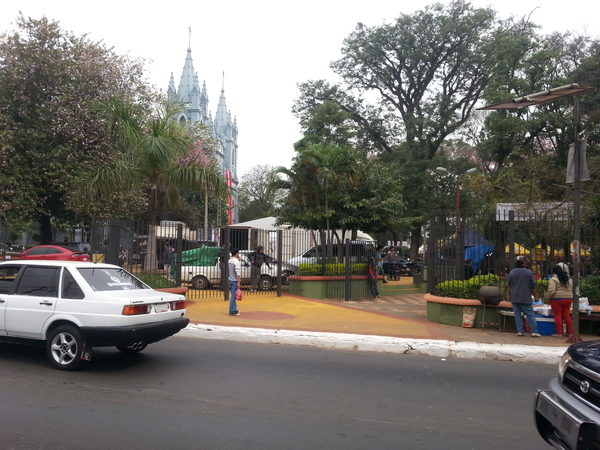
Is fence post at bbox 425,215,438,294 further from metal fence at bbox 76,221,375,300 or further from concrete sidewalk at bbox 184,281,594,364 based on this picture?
metal fence at bbox 76,221,375,300

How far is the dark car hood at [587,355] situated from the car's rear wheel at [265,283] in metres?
14.0

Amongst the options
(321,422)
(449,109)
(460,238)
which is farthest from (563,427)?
(449,109)

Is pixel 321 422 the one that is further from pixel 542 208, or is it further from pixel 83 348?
pixel 542 208

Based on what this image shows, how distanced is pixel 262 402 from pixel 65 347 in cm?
297

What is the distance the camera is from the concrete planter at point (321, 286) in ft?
53.2

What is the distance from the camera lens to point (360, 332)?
33.0 ft

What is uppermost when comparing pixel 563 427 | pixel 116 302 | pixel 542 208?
pixel 542 208

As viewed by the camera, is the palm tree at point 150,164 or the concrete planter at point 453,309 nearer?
the concrete planter at point 453,309

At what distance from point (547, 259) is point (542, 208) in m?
2.44

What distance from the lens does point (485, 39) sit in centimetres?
3092

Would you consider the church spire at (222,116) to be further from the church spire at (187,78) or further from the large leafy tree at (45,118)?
the large leafy tree at (45,118)

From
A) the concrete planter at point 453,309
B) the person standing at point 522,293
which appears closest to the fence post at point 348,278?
the concrete planter at point 453,309

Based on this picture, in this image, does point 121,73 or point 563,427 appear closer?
point 563,427

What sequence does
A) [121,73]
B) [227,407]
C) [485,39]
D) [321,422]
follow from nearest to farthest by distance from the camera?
[321,422] < [227,407] < [121,73] < [485,39]
